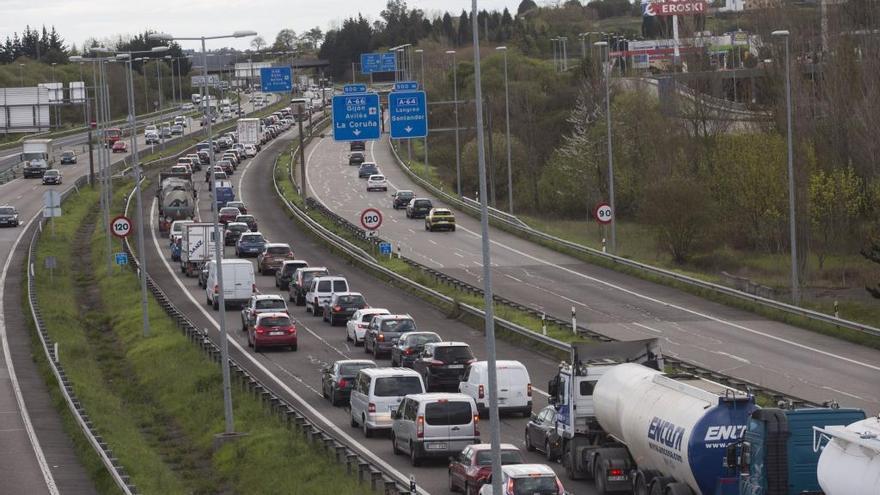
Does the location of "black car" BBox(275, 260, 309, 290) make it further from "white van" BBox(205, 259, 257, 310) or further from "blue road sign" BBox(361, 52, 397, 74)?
"blue road sign" BBox(361, 52, 397, 74)

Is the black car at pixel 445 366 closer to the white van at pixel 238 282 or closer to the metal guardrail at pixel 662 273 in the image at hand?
the metal guardrail at pixel 662 273

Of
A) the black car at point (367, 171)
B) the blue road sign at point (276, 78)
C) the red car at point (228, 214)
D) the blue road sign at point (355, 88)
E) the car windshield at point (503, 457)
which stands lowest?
the car windshield at point (503, 457)

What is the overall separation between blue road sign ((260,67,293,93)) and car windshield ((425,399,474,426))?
3152 inches

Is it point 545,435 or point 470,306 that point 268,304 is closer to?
point 470,306

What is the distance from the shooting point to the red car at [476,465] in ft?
88.3

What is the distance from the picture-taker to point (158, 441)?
40.1 meters

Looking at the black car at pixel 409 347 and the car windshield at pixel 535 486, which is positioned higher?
the car windshield at pixel 535 486

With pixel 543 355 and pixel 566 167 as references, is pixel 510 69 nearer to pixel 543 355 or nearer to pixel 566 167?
pixel 566 167

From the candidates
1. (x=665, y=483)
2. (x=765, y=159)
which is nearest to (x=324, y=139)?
(x=765, y=159)

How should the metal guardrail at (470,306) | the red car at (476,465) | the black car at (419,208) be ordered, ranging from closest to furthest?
1. the red car at (476,465)
2. the metal guardrail at (470,306)
3. the black car at (419,208)

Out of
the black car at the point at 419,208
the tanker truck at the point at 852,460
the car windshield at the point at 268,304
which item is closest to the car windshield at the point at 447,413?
the tanker truck at the point at 852,460

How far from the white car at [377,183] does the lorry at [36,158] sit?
109 ft

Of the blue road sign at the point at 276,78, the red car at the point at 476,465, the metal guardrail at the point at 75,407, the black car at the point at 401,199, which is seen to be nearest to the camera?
the red car at the point at 476,465

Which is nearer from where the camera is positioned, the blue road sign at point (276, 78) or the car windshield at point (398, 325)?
the car windshield at point (398, 325)
